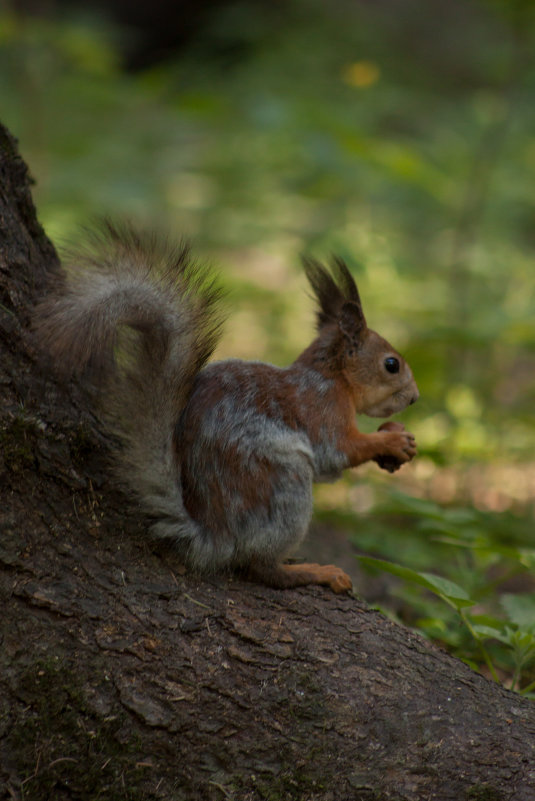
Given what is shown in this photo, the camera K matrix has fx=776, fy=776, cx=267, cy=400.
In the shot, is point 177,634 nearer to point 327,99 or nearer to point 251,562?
point 251,562

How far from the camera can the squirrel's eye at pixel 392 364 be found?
7.22 ft

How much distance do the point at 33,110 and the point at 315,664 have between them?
332cm

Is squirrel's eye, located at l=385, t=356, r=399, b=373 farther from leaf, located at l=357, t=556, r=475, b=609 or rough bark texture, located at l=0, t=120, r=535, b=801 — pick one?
rough bark texture, located at l=0, t=120, r=535, b=801

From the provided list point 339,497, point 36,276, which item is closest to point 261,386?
point 36,276

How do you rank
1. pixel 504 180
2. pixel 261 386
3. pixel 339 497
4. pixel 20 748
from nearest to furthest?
pixel 20 748 → pixel 261 386 → pixel 339 497 → pixel 504 180

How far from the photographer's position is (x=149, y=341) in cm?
169

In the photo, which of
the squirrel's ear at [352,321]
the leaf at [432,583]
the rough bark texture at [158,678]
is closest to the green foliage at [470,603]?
the leaf at [432,583]

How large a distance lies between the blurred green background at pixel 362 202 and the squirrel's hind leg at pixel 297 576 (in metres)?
0.40

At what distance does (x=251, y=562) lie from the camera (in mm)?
1784

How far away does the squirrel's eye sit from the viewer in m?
2.20

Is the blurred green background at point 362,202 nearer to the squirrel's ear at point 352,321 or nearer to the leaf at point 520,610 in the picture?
the leaf at point 520,610

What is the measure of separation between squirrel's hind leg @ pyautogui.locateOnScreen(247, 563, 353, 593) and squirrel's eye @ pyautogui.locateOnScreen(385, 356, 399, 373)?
62 cm

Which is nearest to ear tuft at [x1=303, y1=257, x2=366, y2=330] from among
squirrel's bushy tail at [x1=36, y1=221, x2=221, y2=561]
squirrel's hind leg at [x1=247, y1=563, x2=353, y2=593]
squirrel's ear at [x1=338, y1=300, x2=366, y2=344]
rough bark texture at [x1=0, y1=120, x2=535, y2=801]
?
squirrel's ear at [x1=338, y1=300, x2=366, y2=344]

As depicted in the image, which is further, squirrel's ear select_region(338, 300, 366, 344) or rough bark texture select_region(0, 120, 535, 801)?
squirrel's ear select_region(338, 300, 366, 344)
